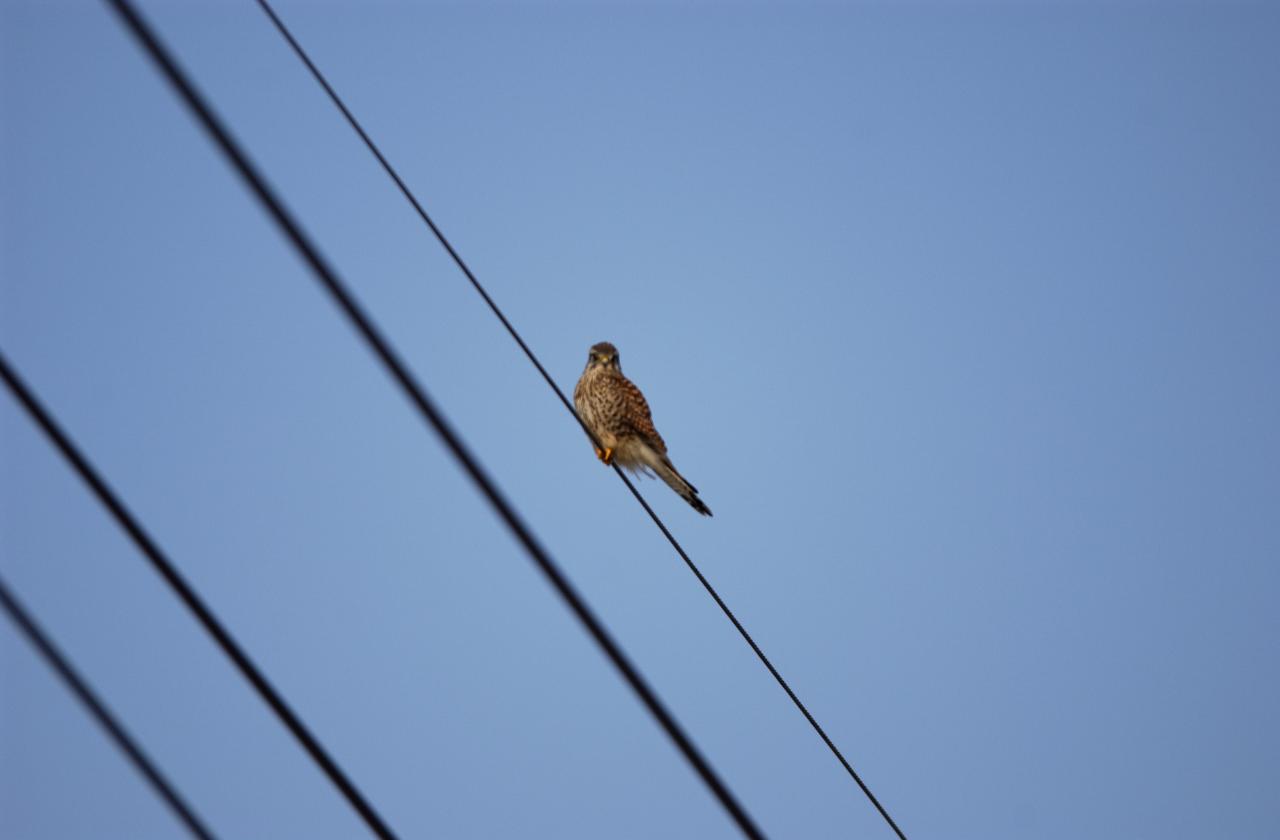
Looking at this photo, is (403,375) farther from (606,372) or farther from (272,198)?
(606,372)

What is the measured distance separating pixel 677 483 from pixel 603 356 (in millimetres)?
1348

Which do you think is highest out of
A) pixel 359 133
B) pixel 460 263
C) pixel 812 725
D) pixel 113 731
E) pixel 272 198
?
pixel 359 133

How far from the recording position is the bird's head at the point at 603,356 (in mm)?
10695

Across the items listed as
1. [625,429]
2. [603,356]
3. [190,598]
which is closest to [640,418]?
[625,429]

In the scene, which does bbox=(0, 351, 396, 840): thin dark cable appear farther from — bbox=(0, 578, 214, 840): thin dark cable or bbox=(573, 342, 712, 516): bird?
bbox=(573, 342, 712, 516): bird

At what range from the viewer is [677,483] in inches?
392

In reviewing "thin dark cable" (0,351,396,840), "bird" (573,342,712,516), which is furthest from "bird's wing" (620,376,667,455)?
"thin dark cable" (0,351,396,840)

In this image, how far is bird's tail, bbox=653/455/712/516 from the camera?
9659mm

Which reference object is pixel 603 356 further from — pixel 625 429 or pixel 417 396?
pixel 417 396

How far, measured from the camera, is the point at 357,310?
6.03 feet

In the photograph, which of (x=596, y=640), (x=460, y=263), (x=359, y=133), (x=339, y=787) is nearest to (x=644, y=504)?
(x=460, y=263)

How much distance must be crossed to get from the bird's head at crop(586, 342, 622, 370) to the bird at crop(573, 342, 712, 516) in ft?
0.49

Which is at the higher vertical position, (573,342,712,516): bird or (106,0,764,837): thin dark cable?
(573,342,712,516): bird

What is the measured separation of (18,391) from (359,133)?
1549 mm
